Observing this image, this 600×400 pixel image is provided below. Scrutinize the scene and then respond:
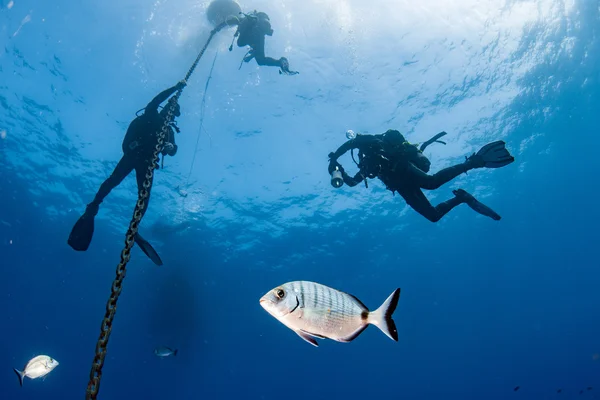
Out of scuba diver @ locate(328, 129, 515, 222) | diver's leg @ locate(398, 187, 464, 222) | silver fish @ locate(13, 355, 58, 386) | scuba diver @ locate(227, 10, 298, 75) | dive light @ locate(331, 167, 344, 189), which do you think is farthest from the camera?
scuba diver @ locate(227, 10, 298, 75)

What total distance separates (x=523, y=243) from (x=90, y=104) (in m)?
48.5

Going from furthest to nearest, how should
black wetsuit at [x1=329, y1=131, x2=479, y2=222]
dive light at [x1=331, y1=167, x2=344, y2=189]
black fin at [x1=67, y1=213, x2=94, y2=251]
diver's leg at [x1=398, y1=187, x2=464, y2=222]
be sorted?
diver's leg at [x1=398, y1=187, x2=464, y2=222] → black wetsuit at [x1=329, y1=131, x2=479, y2=222] → black fin at [x1=67, y1=213, x2=94, y2=251] → dive light at [x1=331, y1=167, x2=344, y2=189]

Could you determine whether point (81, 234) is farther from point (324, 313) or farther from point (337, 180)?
point (324, 313)

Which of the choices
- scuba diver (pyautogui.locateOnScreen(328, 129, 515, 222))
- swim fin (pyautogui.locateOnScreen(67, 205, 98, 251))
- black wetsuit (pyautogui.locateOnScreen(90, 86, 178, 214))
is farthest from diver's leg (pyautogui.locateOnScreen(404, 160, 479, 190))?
swim fin (pyautogui.locateOnScreen(67, 205, 98, 251))

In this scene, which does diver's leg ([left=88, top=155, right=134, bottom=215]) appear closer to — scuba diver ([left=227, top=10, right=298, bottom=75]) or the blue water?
scuba diver ([left=227, top=10, right=298, bottom=75])

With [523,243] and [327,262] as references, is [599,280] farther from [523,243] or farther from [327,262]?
[327,262]

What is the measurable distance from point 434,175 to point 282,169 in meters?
15.8

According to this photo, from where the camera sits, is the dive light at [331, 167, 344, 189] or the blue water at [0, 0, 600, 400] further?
the blue water at [0, 0, 600, 400]

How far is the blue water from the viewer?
1538 cm

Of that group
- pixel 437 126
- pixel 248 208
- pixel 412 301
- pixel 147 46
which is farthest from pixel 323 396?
pixel 147 46

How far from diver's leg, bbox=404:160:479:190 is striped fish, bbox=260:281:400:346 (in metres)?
5.22

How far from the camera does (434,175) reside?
261 inches

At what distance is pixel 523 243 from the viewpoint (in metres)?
41.1

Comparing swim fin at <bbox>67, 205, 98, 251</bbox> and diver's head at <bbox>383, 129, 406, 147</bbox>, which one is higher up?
diver's head at <bbox>383, 129, 406, 147</bbox>
